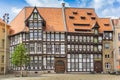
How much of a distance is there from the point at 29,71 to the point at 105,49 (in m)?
20.6

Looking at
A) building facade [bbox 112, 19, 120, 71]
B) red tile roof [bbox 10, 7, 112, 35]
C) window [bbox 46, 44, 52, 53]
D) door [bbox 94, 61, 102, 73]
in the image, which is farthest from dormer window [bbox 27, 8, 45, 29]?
building facade [bbox 112, 19, 120, 71]

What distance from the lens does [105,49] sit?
82312mm

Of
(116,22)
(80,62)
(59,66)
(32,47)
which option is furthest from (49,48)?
(116,22)

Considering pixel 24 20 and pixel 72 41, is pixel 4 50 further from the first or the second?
pixel 72 41

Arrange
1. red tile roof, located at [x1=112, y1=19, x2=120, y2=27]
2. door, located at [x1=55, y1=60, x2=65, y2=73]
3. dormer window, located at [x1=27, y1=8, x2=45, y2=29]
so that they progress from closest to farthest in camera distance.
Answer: dormer window, located at [x1=27, y1=8, x2=45, y2=29] < door, located at [x1=55, y1=60, x2=65, y2=73] < red tile roof, located at [x1=112, y1=19, x2=120, y2=27]

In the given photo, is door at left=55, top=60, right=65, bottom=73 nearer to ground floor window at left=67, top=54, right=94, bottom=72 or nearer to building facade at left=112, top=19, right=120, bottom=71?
ground floor window at left=67, top=54, right=94, bottom=72

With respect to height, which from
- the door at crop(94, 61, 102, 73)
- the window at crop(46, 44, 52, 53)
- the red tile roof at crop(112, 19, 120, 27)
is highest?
the red tile roof at crop(112, 19, 120, 27)

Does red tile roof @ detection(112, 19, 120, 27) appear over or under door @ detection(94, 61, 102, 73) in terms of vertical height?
over

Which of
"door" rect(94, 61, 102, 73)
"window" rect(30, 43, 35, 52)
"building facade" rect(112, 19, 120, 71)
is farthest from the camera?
"building facade" rect(112, 19, 120, 71)

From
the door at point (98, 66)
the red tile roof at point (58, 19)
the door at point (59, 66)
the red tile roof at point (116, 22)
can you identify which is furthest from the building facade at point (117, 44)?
the door at point (59, 66)

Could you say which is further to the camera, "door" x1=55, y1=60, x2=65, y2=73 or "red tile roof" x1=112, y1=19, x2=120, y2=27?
"red tile roof" x1=112, y1=19, x2=120, y2=27

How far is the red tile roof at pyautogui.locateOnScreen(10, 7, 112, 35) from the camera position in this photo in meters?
82.0

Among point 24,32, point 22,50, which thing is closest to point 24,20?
point 24,32

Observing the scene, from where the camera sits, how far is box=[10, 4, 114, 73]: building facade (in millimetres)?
79125
